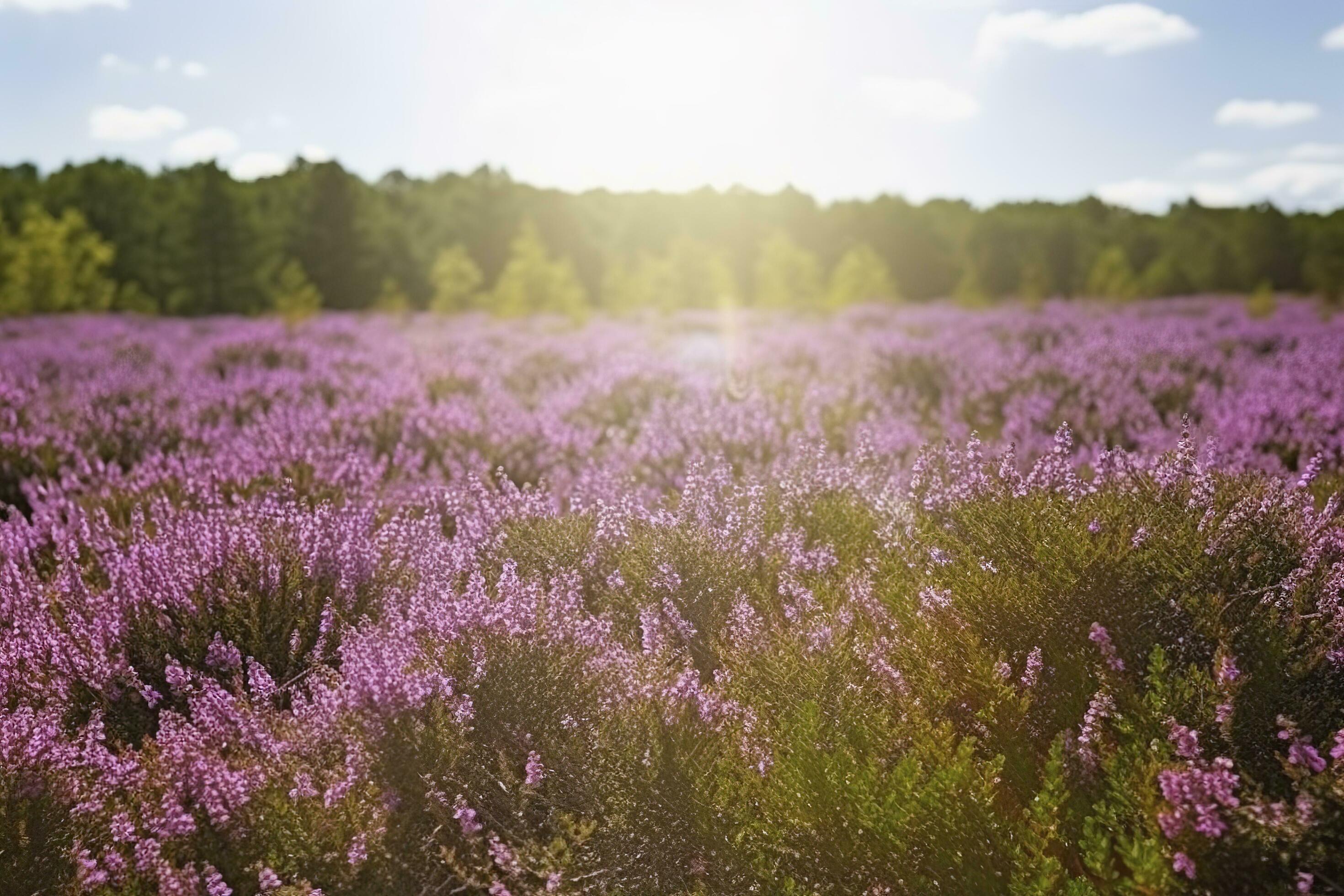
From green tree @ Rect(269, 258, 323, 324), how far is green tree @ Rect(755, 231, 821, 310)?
47.4 ft

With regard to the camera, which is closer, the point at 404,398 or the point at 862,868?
the point at 862,868

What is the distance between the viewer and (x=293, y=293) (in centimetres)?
3419

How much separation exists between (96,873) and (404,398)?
4.81m

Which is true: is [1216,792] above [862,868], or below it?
→ above

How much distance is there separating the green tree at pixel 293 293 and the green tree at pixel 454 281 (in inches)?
143

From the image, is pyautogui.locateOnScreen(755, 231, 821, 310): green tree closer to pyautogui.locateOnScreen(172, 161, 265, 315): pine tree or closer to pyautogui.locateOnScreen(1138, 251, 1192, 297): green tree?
pyautogui.locateOnScreen(1138, 251, 1192, 297): green tree

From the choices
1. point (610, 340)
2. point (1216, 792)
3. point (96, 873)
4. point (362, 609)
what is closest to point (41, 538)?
point (362, 609)

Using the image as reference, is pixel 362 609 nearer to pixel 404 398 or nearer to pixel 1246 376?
pixel 404 398

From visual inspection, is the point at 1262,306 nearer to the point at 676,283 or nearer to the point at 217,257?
Result: the point at 676,283

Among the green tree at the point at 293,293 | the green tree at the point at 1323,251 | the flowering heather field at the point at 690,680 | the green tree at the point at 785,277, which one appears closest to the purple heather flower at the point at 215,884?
the flowering heather field at the point at 690,680

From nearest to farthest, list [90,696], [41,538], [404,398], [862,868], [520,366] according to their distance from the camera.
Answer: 1. [862,868]
2. [90,696]
3. [41,538]
4. [404,398]
5. [520,366]

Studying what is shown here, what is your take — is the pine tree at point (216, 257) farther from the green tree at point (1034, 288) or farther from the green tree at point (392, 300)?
the green tree at point (1034, 288)

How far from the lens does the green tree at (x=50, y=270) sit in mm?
24188

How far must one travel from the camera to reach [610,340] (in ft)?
41.3
